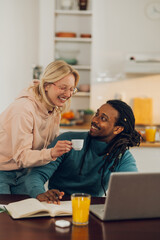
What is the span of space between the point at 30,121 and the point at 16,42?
4267 millimetres

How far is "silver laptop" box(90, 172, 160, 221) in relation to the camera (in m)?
1.45

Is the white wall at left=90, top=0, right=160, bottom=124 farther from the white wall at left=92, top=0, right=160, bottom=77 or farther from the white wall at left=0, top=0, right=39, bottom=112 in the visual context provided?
the white wall at left=0, top=0, right=39, bottom=112

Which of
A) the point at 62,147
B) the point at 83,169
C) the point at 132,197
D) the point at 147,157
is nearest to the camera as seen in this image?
the point at 132,197

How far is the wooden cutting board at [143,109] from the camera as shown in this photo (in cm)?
567

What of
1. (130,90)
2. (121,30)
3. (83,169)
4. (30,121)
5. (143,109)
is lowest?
(143,109)

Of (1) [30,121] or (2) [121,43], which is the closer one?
(1) [30,121]

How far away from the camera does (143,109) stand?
5703 mm

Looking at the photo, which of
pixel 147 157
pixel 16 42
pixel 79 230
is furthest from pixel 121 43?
pixel 79 230

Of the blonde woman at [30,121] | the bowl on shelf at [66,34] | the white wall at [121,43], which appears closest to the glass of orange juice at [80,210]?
the blonde woman at [30,121]

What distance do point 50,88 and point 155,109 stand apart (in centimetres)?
364

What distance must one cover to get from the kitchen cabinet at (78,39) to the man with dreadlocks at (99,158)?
3.64 m

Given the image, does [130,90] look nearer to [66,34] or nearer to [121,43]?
[121,43]

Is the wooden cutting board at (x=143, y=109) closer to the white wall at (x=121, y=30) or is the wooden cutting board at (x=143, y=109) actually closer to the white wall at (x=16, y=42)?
the white wall at (x=121, y=30)

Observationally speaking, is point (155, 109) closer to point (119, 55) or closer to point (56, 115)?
point (119, 55)
